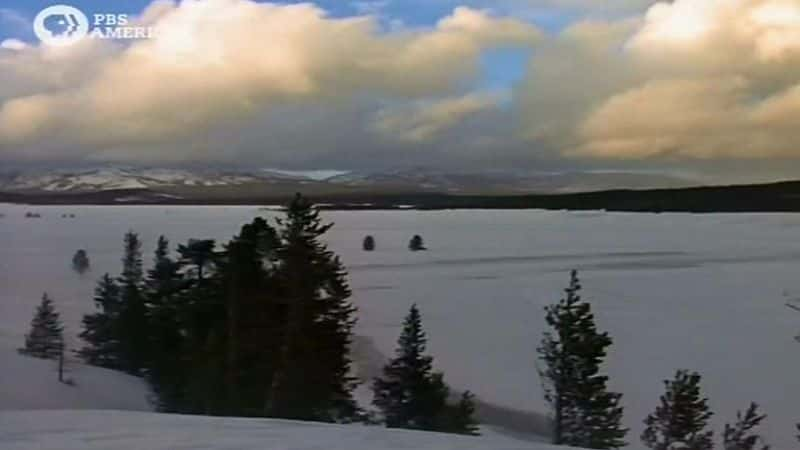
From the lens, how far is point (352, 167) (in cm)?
382

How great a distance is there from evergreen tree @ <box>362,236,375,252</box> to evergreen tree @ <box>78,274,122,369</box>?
1.05 meters

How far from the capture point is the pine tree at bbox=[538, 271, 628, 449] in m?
3.68

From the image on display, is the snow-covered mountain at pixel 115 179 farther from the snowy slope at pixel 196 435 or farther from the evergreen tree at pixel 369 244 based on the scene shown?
the snowy slope at pixel 196 435

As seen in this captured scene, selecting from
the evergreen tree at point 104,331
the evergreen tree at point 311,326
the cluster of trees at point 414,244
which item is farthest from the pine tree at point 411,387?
the evergreen tree at point 104,331

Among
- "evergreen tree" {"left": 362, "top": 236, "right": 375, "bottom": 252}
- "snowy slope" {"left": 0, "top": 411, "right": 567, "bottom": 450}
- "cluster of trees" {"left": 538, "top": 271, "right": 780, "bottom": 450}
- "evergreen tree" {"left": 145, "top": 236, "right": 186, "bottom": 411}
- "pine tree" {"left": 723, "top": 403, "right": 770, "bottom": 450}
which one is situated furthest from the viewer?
"evergreen tree" {"left": 145, "top": 236, "right": 186, "bottom": 411}

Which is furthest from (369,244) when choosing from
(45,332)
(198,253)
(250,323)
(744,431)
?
(744,431)

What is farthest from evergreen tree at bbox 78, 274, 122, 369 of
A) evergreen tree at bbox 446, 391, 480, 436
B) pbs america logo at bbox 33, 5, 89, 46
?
evergreen tree at bbox 446, 391, 480, 436

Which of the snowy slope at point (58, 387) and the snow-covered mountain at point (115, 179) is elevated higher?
the snow-covered mountain at point (115, 179)

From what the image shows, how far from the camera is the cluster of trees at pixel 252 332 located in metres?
3.79

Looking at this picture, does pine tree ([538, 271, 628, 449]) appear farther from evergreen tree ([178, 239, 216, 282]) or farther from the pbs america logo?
the pbs america logo

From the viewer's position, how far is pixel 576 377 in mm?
3697

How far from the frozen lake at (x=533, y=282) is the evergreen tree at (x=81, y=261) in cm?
3

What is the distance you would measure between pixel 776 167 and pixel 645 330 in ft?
2.68

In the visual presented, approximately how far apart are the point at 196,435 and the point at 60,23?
1.75 metres
